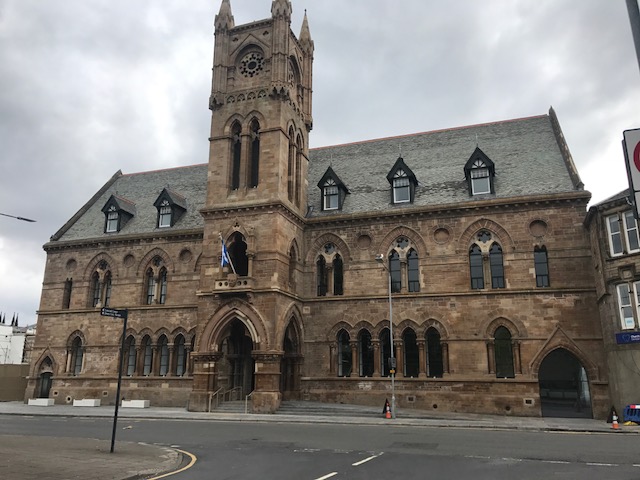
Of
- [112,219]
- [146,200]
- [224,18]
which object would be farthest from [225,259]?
[224,18]

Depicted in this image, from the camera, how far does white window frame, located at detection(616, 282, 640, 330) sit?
79.0 ft

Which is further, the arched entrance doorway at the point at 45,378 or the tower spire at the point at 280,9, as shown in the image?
the arched entrance doorway at the point at 45,378

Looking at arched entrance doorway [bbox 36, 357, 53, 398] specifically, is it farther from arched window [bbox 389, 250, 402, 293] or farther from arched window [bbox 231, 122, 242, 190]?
arched window [bbox 389, 250, 402, 293]

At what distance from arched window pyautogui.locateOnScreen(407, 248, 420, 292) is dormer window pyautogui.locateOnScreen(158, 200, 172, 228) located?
1747cm

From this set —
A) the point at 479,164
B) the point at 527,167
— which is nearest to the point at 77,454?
the point at 479,164

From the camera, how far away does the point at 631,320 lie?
24.2 meters

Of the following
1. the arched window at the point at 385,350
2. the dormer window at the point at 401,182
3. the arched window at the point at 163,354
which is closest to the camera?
the arched window at the point at 385,350

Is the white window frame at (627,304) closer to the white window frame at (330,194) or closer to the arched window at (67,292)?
the white window frame at (330,194)

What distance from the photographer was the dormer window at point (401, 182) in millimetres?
33062

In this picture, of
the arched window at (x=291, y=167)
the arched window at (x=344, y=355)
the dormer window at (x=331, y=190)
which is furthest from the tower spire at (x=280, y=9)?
the arched window at (x=344, y=355)

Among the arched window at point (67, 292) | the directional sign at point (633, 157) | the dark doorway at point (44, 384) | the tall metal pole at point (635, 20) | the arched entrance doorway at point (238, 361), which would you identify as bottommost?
the dark doorway at point (44, 384)

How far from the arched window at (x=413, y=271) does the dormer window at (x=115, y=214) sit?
849 inches

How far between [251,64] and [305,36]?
19.3 ft

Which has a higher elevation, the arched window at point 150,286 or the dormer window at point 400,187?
the dormer window at point 400,187
